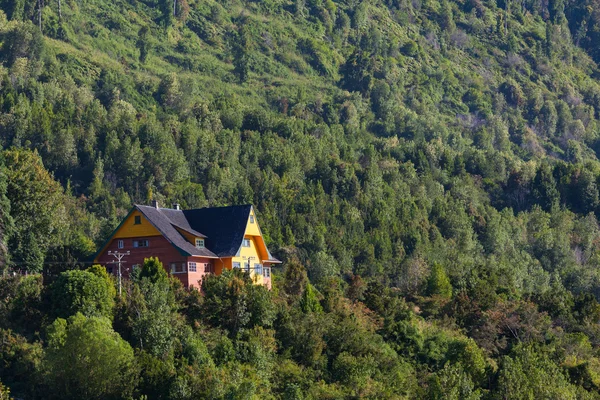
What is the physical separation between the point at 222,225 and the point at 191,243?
3430 mm

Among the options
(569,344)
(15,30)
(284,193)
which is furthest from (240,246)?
(15,30)

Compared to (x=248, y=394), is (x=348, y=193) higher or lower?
higher

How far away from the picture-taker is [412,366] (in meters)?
70.2

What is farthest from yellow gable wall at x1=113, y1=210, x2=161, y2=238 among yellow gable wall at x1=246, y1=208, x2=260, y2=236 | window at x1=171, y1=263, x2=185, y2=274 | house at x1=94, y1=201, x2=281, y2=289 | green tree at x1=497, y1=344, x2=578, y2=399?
green tree at x1=497, y1=344, x2=578, y2=399

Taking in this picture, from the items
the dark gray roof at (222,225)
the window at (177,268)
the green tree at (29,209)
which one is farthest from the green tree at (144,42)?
the window at (177,268)

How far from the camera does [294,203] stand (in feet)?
369

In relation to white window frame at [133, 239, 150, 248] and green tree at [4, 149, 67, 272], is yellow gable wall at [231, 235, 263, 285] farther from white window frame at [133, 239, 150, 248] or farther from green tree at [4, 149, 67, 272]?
green tree at [4, 149, 67, 272]

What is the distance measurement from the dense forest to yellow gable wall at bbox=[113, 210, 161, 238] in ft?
12.9

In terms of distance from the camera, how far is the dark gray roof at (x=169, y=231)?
69.1 m

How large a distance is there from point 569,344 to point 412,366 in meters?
14.1

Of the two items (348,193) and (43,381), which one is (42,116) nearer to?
(348,193)

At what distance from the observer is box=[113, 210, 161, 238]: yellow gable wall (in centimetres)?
7019

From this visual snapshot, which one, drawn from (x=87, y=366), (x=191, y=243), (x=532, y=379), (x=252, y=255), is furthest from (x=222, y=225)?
(x=532, y=379)

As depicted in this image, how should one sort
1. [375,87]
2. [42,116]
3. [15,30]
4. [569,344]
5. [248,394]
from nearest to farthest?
[248,394] → [569,344] → [42,116] → [15,30] → [375,87]
